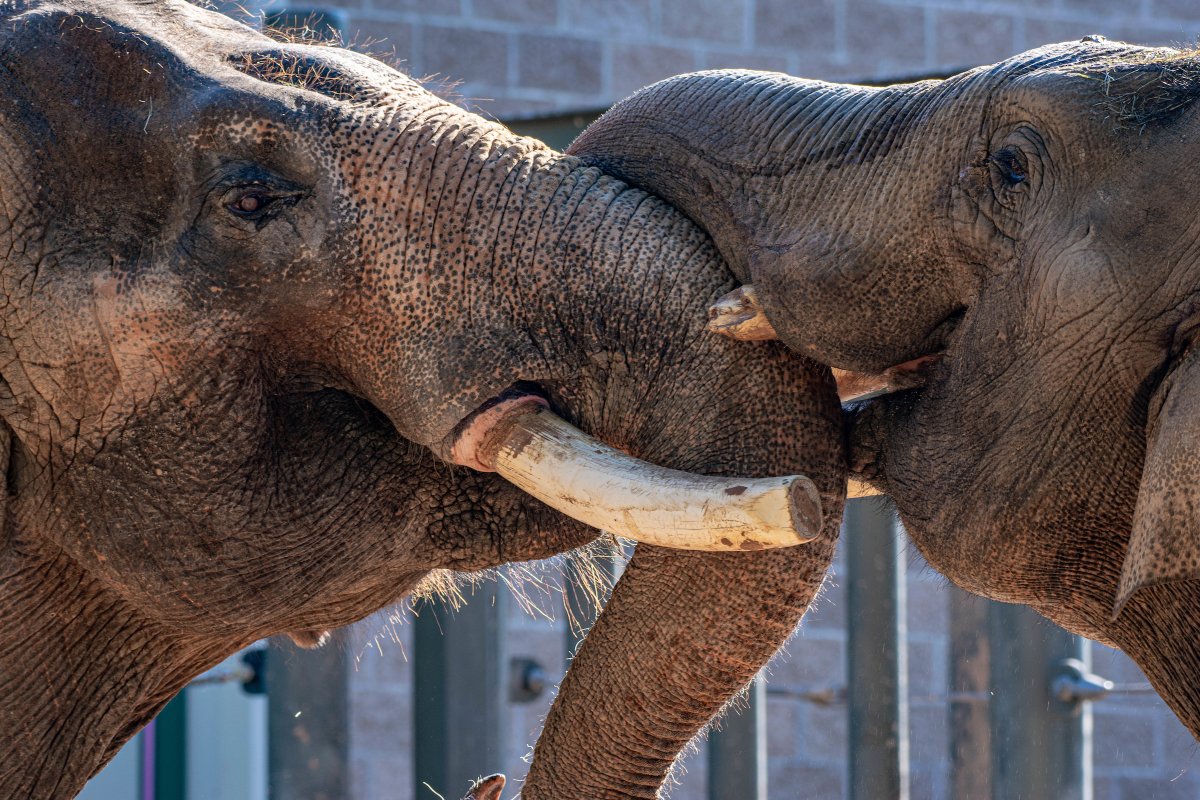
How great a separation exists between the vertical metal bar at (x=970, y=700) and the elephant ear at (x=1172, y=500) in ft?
7.34

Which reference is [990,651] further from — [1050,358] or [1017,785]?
[1050,358]

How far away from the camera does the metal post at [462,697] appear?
4.18 m

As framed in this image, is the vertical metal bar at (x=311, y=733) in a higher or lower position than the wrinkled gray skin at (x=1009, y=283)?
lower

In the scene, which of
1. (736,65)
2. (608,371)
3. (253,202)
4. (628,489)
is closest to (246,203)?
(253,202)

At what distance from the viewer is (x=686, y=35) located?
23.0ft

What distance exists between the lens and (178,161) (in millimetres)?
2203

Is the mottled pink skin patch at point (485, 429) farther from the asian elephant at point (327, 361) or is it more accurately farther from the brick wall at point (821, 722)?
the brick wall at point (821, 722)

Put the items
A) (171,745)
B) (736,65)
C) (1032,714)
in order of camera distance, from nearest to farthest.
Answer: (1032,714), (171,745), (736,65)

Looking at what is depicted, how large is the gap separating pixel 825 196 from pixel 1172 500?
0.63m

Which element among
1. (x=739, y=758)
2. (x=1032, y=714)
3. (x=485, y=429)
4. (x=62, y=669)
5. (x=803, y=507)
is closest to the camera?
(x=803, y=507)

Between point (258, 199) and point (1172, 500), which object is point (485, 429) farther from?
point (1172, 500)

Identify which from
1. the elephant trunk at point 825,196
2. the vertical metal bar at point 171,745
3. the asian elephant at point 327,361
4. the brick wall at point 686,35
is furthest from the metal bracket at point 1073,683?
the brick wall at point 686,35

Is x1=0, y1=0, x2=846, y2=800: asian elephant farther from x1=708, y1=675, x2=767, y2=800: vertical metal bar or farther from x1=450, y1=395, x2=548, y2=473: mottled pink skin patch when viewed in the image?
x1=708, y1=675, x2=767, y2=800: vertical metal bar

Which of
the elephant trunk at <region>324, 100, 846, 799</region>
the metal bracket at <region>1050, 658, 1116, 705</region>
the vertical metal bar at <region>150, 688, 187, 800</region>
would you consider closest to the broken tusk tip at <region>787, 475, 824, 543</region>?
the elephant trunk at <region>324, 100, 846, 799</region>
